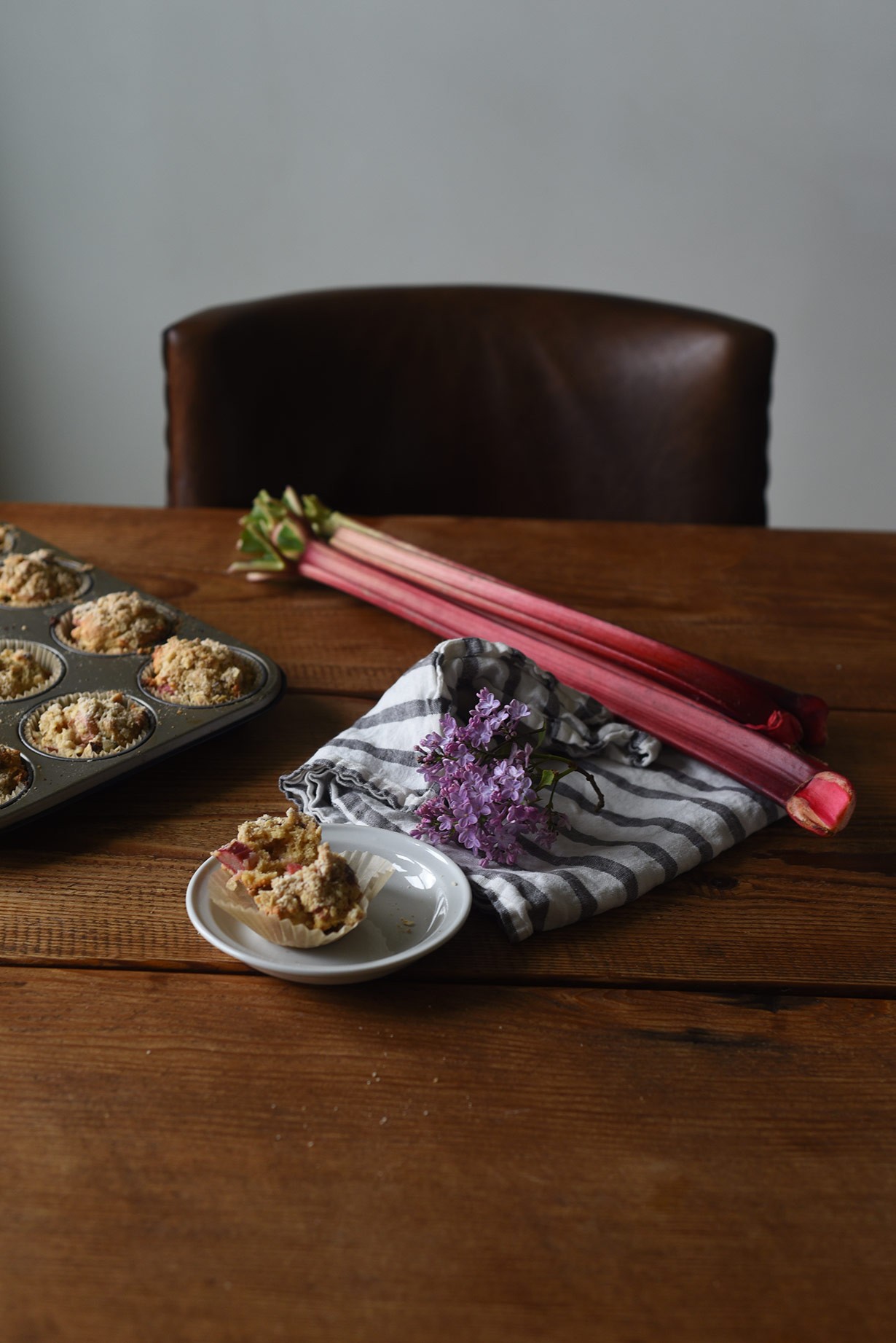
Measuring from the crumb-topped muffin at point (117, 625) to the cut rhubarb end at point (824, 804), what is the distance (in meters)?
0.68

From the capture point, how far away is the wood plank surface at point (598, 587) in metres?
1.37

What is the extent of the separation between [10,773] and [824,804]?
71 centimetres

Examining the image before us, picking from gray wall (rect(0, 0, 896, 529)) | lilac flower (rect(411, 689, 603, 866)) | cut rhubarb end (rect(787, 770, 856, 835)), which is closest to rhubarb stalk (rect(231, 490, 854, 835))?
cut rhubarb end (rect(787, 770, 856, 835))

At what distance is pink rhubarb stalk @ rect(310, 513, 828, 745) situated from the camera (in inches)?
45.9

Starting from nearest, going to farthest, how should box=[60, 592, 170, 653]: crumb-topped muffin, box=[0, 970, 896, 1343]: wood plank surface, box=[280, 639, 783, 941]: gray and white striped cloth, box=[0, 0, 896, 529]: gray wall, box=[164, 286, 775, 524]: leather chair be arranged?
box=[0, 970, 896, 1343]: wood plank surface < box=[280, 639, 783, 941]: gray and white striped cloth < box=[60, 592, 170, 653]: crumb-topped muffin < box=[164, 286, 775, 524]: leather chair < box=[0, 0, 896, 529]: gray wall

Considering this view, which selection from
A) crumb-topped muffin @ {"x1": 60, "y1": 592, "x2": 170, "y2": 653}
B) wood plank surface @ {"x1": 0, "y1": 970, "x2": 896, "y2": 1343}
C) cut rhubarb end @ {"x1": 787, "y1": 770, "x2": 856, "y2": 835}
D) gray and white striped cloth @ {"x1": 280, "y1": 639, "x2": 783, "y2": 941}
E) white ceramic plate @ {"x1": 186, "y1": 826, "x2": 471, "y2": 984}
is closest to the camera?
wood plank surface @ {"x1": 0, "y1": 970, "x2": 896, "y2": 1343}

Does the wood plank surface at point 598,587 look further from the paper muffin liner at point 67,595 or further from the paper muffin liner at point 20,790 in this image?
the paper muffin liner at point 20,790

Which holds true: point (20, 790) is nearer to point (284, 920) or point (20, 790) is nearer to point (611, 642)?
point (284, 920)

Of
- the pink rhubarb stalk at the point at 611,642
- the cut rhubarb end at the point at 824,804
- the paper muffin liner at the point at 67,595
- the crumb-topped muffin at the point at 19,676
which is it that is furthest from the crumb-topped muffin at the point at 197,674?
the cut rhubarb end at the point at 824,804

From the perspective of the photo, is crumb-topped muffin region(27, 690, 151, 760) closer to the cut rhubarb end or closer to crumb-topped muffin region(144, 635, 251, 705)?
crumb-topped muffin region(144, 635, 251, 705)

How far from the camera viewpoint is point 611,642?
1.28m

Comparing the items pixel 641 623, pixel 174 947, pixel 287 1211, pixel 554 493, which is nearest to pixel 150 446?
pixel 554 493

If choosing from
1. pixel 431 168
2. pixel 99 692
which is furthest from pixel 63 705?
pixel 431 168

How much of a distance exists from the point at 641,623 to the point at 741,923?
61 cm
